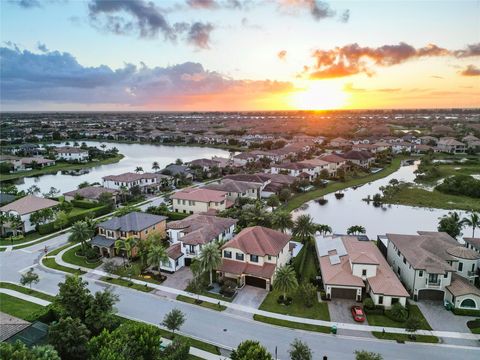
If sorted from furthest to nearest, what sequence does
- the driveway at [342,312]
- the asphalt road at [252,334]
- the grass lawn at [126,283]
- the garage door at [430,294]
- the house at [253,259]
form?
the house at [253,259] → the grass lawn at [126,283] → the garage door at [430,294] → the driveway at [342,312] → the asphalt road at [252,334]

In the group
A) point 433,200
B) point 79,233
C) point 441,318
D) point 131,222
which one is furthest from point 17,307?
point 433,200

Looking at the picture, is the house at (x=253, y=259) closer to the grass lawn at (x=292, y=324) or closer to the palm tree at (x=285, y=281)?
the palm tree at (x=285, y=281)

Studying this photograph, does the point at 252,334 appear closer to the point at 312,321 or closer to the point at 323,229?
the point at 312,321

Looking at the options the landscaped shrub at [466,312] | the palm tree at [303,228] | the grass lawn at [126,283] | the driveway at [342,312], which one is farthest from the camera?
the palm tree at [303,228]

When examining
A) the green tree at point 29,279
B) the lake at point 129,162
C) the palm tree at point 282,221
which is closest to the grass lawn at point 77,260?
the green tree at point 29,279

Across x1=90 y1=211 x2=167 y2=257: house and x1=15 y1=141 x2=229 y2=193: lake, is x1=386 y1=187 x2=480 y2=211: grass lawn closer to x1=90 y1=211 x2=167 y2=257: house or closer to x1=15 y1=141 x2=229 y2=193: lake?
x1=90 y1=211 x2=167 y2=257: house

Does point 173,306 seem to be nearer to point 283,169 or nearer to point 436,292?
point 436,292

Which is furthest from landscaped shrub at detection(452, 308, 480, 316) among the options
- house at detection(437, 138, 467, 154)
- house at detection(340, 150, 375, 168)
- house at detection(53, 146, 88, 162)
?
house at detection(53, 146, 88, 162)
